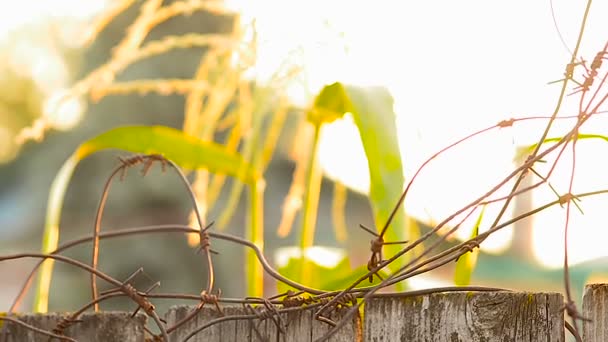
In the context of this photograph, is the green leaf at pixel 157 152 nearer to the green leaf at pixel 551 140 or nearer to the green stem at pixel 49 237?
the green stem at pixel 49 237

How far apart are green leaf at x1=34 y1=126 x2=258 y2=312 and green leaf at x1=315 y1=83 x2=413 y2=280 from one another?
0.23 m

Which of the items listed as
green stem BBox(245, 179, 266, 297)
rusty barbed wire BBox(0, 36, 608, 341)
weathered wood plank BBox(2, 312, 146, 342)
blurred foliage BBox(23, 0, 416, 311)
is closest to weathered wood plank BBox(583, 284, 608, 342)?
rusty barbed wire BBox(0, 36, 608, 341)

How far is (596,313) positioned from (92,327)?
1.40 ft

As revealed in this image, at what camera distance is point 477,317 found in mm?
677

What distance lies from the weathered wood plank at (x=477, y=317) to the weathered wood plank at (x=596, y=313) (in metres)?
0.03

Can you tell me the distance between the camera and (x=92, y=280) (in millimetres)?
853

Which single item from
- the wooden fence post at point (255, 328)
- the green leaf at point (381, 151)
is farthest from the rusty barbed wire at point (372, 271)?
the green leaf at point (381, 151)

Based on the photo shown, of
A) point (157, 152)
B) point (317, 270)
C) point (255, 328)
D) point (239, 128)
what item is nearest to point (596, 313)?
point (255, 328)

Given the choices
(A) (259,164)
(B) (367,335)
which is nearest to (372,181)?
(B) (367,335)

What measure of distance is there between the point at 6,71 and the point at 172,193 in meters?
3.02

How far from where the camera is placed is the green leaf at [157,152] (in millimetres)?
1128

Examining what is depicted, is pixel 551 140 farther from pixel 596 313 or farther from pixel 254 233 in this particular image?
pixel 254 233

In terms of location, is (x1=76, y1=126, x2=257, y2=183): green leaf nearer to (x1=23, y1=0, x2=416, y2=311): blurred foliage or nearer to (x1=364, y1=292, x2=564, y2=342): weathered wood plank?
(x1=23, y1=0, x2=416, y2=311): blurred foliage

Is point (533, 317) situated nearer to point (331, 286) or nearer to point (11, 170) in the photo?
point (331, 286)
